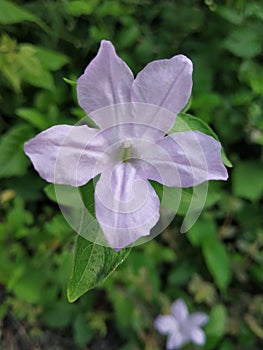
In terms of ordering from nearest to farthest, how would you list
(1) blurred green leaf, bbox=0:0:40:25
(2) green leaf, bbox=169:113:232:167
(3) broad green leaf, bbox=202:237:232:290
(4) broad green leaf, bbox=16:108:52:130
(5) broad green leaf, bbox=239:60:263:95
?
(2) green leaf, bbox=169:113:232:167, (1) blurred green leaf, bbox=0:0:40:25, (4) broad green leaf, bbox=16:108:52:130, (5) broad green leaf, bbox=239:60:263:95, (3) broad green leaf, bbox=202:237:232:290

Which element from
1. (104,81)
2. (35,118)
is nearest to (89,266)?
(104,81)

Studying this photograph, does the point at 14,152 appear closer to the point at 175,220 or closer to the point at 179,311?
the point at 175,220

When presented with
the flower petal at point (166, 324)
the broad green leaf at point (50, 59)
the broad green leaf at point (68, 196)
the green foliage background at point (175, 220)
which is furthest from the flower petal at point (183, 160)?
the flower petal at point (166, 324)

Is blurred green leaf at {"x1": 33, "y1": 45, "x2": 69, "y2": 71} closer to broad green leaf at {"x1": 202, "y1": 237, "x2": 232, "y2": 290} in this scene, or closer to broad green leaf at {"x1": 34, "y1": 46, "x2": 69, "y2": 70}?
broad green leaf at {"x1": 34, "y1": 46, "x2": 69, "y2": 70}

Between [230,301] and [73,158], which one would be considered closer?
[73,158]

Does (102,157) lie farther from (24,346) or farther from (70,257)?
(24,346)

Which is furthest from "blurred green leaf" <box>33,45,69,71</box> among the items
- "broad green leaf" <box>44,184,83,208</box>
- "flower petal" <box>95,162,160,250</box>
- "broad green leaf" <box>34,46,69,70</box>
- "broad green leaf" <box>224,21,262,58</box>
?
"flower petal" <box>95,162,160,250</box>

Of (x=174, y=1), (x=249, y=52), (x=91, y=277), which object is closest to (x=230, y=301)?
(x=249, y=52)
